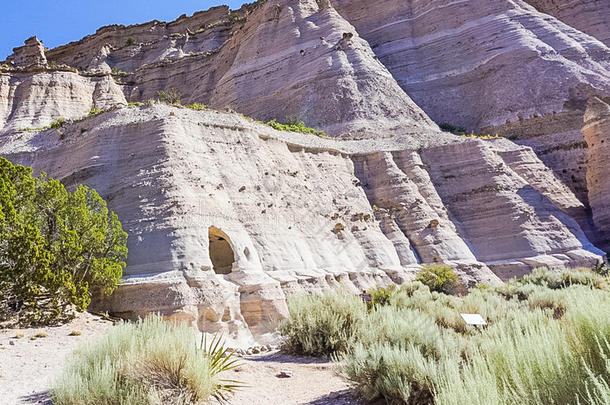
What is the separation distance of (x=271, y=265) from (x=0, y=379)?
423 inches

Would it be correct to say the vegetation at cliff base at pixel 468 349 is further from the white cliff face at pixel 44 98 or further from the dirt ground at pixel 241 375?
the white cliff face at pixel 44 98

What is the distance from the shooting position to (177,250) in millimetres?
14133

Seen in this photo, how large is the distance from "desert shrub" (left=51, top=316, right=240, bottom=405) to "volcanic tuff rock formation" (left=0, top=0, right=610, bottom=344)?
7.05 metres

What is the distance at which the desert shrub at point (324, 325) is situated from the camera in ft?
28.8

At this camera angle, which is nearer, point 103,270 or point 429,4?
point 103,270

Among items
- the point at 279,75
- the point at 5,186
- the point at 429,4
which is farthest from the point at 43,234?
the point at 429,4

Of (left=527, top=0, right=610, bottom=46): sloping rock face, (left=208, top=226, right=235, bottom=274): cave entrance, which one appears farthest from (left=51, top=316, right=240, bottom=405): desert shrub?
(left=527, top=0, right=610, bottom=46): sloping rock face

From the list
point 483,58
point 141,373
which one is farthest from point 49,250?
point 483,58

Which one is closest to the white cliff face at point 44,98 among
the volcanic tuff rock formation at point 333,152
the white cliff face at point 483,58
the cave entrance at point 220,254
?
the volcanic tuff rock formation at point 333,152

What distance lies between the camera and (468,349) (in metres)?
6.22

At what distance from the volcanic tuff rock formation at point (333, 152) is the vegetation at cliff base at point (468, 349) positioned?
5335 millimetres

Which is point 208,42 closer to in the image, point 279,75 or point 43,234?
point 279,75

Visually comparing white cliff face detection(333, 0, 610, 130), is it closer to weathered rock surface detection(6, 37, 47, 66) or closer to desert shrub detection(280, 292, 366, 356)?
desert shrub detection(280, 292, 366, 356)

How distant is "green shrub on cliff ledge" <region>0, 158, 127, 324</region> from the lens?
10703 millimetres
